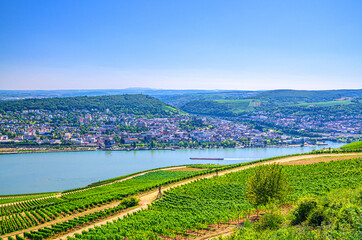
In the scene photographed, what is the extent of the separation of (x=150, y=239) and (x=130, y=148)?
5546 cm

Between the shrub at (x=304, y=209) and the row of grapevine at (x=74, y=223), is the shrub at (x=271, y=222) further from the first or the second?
the row of grapevine at (x=74, y=223)

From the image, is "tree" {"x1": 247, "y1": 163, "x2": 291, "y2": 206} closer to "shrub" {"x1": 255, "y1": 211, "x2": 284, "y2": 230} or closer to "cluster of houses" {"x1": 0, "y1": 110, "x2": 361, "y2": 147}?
"shrub" {"x1": 255, "y1": 211, "x2": 284, "y2": 230}

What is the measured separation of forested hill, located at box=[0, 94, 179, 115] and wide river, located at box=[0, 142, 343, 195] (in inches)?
2039

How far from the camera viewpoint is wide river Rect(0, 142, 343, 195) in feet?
126

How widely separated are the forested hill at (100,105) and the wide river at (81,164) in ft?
170

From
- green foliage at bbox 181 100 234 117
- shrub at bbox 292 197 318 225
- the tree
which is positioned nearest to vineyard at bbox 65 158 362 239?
the tree

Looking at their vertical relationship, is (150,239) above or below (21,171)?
above

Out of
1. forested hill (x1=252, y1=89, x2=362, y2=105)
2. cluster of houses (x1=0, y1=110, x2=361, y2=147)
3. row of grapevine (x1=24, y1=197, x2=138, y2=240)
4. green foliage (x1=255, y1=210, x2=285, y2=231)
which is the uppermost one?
forested hill (x1=252, y1=89, x2=362, y2=105)

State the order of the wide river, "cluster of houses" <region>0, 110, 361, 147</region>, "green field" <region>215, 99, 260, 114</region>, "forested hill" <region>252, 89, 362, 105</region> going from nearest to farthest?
the wide river < "cluster of houses" <region>0, 110, 361, 147</region> < "green field" <region>215, 99, 260, 114</region> < "forested hill" <region>252, 89, 362, 105</region>

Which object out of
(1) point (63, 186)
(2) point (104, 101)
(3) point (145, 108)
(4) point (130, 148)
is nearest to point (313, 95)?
(3) point (145, 108)

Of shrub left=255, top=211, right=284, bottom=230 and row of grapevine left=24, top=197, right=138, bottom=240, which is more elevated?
shrub left=255, top=211, right=284, bottom=230

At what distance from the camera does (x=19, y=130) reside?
252 ft

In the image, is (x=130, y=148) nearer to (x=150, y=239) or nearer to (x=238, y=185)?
(x=238, y=185)

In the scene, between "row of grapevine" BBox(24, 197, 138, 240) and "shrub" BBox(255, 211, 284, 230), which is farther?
"row of grapevine" BBox(24, 197, 138, 240)
